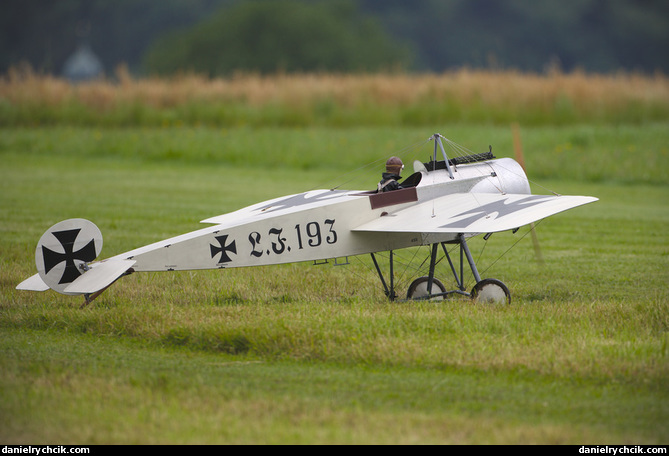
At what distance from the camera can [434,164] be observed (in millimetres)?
8969

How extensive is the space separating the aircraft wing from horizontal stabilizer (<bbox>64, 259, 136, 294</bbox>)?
2403 mm

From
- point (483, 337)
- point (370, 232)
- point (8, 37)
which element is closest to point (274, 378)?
point (483, 337)

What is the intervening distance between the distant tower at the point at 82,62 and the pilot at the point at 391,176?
6437cm

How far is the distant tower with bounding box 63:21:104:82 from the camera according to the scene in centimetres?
7344

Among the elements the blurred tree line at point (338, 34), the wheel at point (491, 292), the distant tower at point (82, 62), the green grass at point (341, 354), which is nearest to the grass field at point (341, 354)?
the green grass at point (341, 354)

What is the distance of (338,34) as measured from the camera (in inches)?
2648

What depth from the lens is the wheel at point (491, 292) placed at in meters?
8.30

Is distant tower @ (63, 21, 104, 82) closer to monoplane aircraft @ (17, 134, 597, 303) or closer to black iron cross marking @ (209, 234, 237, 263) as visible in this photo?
monoplane aircraft @ (17, 134, 597, 303)

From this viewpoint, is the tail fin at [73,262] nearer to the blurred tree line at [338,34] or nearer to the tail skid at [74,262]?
the tail skid at [74,262]

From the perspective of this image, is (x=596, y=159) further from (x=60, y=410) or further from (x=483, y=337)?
(x=60, y=410)

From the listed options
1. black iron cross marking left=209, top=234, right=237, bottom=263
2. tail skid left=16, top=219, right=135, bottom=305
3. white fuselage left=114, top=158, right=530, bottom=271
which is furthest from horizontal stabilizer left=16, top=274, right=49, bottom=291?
black iron cross marking left=209, top=234, right=237, bottom=263

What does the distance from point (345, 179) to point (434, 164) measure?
40.7 feet

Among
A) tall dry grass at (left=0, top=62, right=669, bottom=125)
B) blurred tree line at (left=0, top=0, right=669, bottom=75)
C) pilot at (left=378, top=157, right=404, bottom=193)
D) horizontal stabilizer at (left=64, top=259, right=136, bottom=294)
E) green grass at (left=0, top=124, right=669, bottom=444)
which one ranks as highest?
blurred tree line at (left=0, top=0, right=669, bottom=75)

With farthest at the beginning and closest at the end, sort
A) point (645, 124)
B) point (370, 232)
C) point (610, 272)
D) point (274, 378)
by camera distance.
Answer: point (645, 124), point (610, 272), point (370, 232), point (274, 378)
